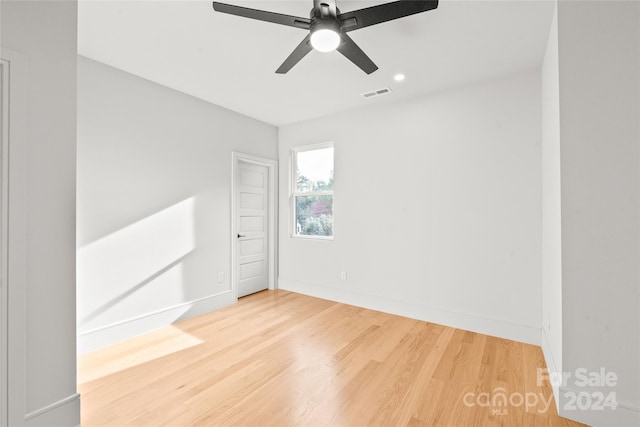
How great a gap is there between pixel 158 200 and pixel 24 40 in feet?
6.06

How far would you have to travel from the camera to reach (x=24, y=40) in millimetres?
1583

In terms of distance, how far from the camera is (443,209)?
335 centimetres

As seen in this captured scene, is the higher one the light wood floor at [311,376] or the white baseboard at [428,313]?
the white baseboard at [428,313]

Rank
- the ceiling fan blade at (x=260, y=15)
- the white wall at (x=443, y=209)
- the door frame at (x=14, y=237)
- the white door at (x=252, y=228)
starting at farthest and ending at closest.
Result: 1. the white door at (x=252, y=228)
2. the white wall at (x=443, y=209)
3. the ceiling fan blade at (x=260, y=15)
4. the door frame at (x=14, y=237)

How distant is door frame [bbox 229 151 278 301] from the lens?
13.3 ft

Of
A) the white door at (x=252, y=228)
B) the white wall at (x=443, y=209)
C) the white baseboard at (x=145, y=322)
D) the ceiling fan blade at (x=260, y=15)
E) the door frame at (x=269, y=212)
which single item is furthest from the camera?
the white door at (x=252, y=228)

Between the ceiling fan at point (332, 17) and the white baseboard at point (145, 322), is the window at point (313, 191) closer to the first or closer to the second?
the white baseboard at point (145, 322)

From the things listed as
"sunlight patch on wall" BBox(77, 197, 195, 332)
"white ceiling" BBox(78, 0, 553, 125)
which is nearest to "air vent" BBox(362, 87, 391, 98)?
"white ceiling" BBox(78, 0, 553, 125)

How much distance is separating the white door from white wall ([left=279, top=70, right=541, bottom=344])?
2.82ft

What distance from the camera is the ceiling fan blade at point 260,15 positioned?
1.68 metres

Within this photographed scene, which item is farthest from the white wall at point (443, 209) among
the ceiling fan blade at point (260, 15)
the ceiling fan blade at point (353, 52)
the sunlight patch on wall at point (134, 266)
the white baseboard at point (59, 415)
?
the white baseboard at point (59, 415)

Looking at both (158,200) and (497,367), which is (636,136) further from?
(158,200)

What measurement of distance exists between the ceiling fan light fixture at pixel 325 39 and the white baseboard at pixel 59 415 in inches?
103

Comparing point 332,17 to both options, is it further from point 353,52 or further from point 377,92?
point 377,92
